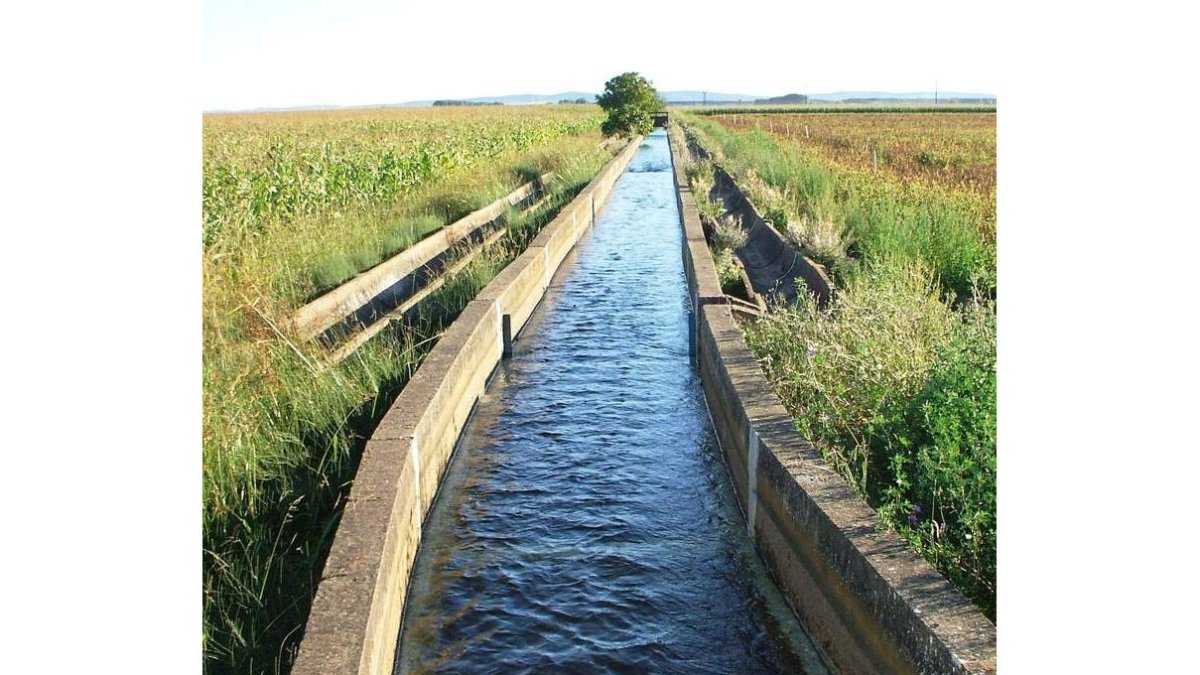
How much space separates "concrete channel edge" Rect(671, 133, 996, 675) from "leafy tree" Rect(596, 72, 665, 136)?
38.0m

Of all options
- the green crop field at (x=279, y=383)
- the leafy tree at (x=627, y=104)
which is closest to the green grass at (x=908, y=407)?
the green crop field at (x=279, y=383)

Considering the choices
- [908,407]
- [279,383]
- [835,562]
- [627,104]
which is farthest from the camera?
[627,104]

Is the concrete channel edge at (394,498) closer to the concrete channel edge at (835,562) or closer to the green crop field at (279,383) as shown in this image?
the green crop field at (279,383)

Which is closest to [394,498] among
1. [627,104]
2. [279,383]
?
[279,383]

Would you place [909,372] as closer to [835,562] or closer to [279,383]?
[835,562]

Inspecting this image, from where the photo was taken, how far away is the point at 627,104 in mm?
44594

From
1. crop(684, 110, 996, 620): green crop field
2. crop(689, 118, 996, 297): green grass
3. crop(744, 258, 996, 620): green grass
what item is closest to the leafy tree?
crop(689, 118, 996, 297): green grass

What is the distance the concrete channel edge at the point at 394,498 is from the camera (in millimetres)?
4062

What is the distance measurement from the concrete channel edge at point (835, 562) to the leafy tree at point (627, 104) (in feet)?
125

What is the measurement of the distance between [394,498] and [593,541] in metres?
1.29

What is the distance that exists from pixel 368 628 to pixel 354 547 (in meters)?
0.66

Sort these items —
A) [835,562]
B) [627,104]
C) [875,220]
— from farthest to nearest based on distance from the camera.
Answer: [627,104] < [875,220] < [835,562]
